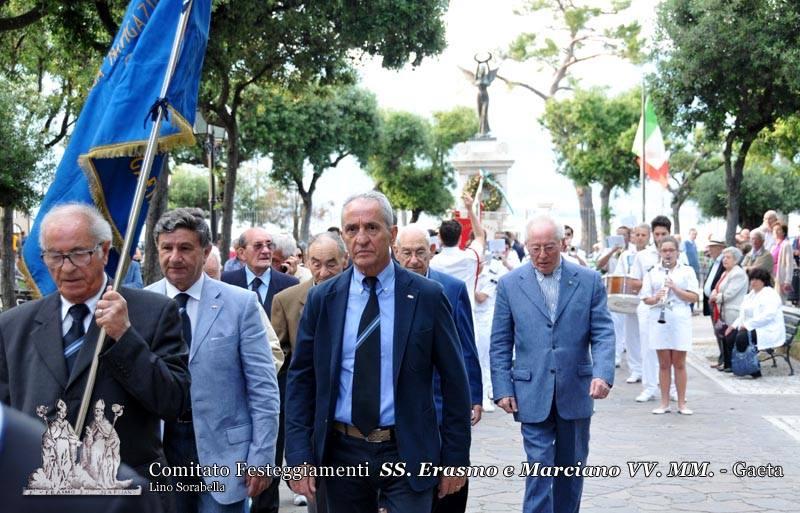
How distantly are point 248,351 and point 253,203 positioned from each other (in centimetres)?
6964

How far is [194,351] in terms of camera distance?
16.0ft

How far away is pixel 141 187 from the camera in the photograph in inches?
181

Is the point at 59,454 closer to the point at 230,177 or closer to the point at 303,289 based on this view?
the point at 303,289

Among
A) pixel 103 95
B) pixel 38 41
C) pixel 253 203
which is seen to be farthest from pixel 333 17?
pixel 253 203

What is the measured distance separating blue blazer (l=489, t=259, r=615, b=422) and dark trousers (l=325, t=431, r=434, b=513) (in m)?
2.31

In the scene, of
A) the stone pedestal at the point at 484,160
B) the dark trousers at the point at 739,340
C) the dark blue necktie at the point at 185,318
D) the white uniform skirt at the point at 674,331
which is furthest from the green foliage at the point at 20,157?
the dark blue necktie at the point at 185,318

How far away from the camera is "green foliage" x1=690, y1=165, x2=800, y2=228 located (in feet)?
186

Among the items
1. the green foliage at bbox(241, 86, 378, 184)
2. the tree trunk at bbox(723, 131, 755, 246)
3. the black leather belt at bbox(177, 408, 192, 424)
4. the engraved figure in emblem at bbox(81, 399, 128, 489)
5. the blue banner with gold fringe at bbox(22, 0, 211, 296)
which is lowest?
the black leather belt at bbox(177, 408, 192, 424)

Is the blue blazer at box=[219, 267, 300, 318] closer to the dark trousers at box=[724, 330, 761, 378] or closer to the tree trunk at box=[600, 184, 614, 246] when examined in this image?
the dark trousers at box=[724, 330, 761, 378]

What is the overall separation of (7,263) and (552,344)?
69.1 feet

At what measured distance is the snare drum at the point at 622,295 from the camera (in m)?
13.7

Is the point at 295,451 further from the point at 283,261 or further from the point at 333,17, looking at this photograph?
the point at 333,17

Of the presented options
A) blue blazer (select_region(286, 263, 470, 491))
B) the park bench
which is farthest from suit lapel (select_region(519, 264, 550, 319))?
the park bench

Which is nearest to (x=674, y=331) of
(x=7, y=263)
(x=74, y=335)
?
(x=74, y=335)
